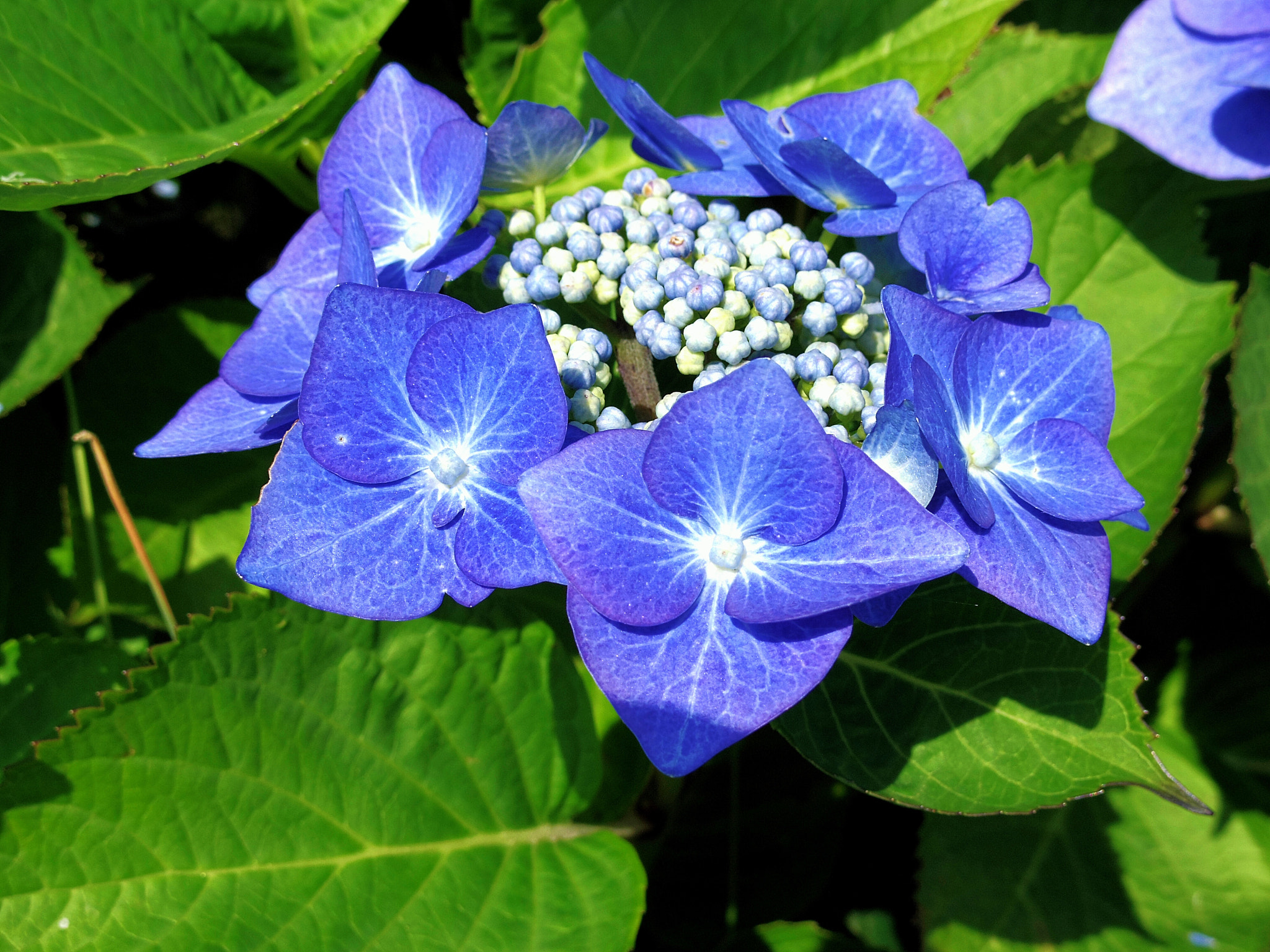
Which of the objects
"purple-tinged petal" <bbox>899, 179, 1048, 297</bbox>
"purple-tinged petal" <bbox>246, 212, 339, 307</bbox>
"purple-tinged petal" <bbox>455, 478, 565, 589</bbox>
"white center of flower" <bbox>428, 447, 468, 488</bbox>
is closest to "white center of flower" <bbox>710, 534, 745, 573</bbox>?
"purple-tinged petal" <bbox>455, 478, 565, 589</bbox>

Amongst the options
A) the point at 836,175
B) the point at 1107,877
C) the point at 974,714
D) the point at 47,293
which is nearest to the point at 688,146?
the point at 836,175

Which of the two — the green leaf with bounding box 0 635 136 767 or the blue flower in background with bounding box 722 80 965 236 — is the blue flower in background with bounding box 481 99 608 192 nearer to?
the blue flower in background with bounding box 722 80 965 236

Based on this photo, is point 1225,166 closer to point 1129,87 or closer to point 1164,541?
point 1129,87

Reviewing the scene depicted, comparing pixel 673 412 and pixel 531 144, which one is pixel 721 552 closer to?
pixel 673 412

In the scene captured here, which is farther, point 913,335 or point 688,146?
point 688,146

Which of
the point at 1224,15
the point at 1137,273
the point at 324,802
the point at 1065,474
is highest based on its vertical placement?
the point at 1224,15

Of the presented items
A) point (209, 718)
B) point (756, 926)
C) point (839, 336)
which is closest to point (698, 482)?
point (839, 336)
